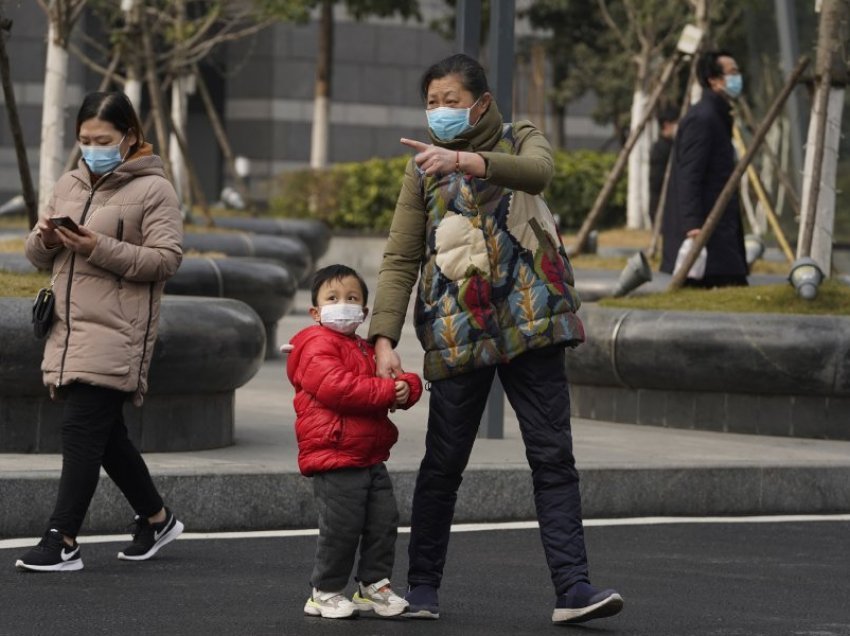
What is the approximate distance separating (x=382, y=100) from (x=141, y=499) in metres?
30.7

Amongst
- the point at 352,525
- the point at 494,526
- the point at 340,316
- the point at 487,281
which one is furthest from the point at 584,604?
the point at 494,526

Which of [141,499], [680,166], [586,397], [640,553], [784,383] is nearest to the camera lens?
[141,499]

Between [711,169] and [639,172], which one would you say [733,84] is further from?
[639,172]

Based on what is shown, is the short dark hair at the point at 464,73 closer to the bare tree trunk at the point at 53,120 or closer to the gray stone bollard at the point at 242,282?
the gray stone bollard at the point at 242,282

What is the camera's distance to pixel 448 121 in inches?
231

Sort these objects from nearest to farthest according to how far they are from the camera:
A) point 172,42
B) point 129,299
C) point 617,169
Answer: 1. point 129,299
2. point 617,169
3. point 172,42

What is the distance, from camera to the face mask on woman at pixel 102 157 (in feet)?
22.4

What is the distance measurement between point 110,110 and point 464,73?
4.92ft

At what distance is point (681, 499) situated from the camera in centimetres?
876

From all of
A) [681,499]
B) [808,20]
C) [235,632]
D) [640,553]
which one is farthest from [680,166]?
[808,20]

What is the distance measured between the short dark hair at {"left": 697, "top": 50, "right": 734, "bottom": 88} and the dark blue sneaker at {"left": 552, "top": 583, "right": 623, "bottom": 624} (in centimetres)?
602

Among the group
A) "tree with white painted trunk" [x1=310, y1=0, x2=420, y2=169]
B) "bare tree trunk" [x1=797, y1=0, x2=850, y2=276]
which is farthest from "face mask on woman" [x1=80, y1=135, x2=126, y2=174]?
"tree with white painted trunk" [x1=310, y1=0, x2=420, y2=169]

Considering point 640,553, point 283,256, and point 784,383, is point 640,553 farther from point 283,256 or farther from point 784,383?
point 283,256

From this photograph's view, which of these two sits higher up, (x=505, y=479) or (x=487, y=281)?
(x=487, y=281)
